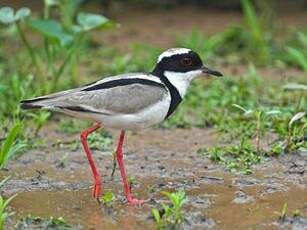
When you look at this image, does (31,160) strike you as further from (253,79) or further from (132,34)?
(132,34)

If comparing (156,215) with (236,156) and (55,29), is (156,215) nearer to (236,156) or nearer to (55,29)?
(236,156)

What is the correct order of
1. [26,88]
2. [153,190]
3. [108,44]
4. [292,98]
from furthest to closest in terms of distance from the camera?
[108,44], [292,98], [26,88], [153,190]

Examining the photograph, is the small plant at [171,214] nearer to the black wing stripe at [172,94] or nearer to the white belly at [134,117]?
the white belly at [134,117]

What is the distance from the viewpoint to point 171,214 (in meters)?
5.00

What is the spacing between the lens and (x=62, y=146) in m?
6.81

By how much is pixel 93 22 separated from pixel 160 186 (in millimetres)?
2192

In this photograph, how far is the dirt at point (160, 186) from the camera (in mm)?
5082

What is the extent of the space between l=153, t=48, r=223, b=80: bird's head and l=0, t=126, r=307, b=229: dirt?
751mm

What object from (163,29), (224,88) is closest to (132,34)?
(163,29)

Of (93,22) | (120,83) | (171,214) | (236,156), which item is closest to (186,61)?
(120,83)

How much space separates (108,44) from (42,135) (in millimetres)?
3207

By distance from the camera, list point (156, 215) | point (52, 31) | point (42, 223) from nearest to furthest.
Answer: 1. point (156, 215)
2. point (42, 223)
3. point (52, 31)

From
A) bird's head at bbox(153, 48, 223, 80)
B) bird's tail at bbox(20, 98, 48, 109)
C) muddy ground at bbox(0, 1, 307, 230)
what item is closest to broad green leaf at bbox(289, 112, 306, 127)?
muddy ground at bbox(0, 1, 307, 230)

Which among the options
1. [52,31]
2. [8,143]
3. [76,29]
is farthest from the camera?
[76,29]
